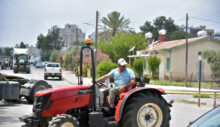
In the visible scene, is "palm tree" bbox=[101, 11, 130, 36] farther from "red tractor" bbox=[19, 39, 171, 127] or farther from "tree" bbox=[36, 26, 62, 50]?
"tree" bbox=[36, 26, 62, 50]

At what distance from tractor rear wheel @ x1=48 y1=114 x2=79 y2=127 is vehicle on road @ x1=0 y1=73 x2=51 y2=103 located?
757 centimetres

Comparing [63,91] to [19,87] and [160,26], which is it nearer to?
[19,87]

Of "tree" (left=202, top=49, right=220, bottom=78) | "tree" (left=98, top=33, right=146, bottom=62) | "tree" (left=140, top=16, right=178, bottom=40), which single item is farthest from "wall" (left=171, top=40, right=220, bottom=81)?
"tree" (left=140, top=16, right=178, bottom=40)

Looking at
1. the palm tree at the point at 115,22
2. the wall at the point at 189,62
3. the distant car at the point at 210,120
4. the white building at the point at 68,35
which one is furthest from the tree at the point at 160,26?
the distant car at the point at 210,120

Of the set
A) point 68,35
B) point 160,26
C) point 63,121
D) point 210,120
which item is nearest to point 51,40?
point 68,35

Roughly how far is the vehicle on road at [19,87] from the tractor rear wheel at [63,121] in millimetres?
7568

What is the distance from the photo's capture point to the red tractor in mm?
6480

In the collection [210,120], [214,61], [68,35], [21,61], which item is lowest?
[210,120]

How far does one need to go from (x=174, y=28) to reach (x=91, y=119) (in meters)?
80.5

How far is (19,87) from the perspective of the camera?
14047 mm

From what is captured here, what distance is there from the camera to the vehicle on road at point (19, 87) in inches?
516

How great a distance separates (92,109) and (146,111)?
1.28m

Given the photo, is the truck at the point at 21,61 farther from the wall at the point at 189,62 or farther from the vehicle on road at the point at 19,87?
the vehicle on road at the point at 19,87

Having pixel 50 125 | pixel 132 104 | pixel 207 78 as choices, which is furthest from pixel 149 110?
pixel 207 78
